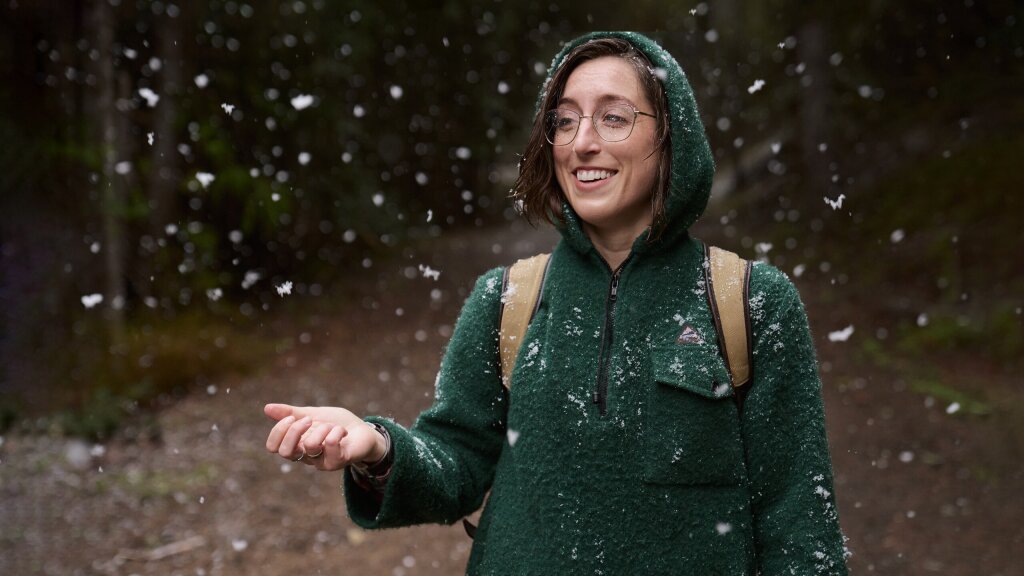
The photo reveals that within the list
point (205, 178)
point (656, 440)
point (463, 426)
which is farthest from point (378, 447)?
point (205, 178)

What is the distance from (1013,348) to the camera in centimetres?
746

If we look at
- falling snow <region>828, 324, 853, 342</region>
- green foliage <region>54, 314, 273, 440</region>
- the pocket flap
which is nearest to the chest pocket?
the pocket flap

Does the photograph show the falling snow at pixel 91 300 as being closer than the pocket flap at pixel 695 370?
No

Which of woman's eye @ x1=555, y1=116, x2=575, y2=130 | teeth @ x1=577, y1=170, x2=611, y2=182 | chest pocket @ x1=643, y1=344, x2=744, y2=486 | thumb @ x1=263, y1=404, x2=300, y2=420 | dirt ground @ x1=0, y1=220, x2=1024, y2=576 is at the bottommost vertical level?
dirt ground @ x1=0, y1=220, x2=1024, y2=576

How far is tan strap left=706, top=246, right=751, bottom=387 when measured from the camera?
1.72m

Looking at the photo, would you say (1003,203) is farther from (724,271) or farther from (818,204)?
(724,271)

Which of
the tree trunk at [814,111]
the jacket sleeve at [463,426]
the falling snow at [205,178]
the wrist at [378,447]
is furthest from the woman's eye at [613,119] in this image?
the tree trunk at [814,111]

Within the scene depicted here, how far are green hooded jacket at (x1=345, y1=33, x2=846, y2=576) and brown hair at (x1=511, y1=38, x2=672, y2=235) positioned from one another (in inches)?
1.1

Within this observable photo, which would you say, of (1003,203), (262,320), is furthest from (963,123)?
(262,320)

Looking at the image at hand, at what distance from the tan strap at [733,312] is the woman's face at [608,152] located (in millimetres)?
196

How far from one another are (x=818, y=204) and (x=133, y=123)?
840 cm

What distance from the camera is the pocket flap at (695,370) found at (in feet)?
5.50

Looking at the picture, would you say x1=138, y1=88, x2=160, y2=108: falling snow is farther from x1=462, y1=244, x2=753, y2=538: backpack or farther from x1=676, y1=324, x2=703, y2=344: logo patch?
x1=676, y1=324, x2=703, y2=344: logo patch

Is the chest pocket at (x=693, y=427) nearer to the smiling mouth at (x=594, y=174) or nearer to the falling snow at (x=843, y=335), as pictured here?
the smiling mouth at (x=594, y=174)
